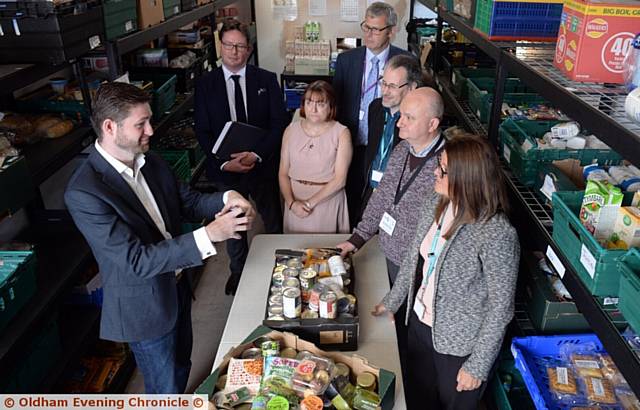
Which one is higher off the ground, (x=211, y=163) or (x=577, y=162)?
(x=577, y=162)

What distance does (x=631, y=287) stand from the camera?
46.3 inches

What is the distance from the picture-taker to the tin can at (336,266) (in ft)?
7.06

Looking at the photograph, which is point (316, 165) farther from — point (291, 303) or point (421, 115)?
point (291, 303)

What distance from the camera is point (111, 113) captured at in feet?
6.16

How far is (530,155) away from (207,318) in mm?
2468

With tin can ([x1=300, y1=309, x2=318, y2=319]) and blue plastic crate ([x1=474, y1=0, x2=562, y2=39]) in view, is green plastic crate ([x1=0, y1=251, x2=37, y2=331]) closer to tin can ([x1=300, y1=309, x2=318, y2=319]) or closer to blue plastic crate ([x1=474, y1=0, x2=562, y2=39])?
tin can ([x1=300, y1=309, x2=318, y2=319])

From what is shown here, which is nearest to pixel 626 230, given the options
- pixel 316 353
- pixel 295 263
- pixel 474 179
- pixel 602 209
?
pixel 602 209

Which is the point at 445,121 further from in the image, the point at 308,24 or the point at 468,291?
the point at 308,24

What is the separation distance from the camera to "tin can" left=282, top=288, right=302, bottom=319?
1.87m

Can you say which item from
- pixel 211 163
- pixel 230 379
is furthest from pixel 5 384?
pixel 211 163

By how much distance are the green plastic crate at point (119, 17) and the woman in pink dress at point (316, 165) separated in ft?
3.53

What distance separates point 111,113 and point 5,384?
1.20 meters

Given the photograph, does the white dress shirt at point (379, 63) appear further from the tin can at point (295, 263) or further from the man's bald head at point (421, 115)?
the tin can at point (295, 263)

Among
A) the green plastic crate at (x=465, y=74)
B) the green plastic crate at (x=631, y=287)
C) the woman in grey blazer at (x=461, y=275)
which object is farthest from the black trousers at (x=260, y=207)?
the green plastic crate at (x=631, y=287)
